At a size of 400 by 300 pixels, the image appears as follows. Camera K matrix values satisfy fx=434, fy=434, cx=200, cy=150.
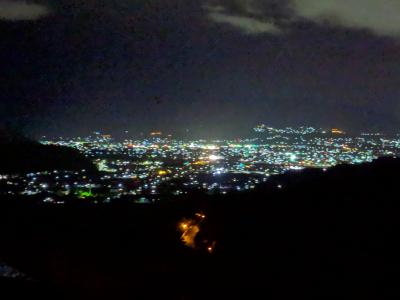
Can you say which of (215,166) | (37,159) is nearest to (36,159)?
(37,159)

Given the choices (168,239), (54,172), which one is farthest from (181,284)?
(54,172)

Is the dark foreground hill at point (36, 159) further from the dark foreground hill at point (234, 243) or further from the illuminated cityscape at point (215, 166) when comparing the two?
the dark foreground hill at point (234, 243)

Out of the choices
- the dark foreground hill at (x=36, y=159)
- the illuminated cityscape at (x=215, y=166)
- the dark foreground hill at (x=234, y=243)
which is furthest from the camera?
the dark foreground hill at (x=36, y=159)

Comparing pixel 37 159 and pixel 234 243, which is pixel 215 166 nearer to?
pixel 37 159

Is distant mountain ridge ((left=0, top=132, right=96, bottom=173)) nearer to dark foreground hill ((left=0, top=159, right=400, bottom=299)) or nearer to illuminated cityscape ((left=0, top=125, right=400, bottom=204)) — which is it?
illuminated cityscape ((left=0, top=125, right=400, bottom=204))

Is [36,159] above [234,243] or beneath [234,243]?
beneath

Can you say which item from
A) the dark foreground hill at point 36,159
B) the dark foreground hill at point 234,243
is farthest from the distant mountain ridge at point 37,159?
the dark foreground hill at point 234,243
